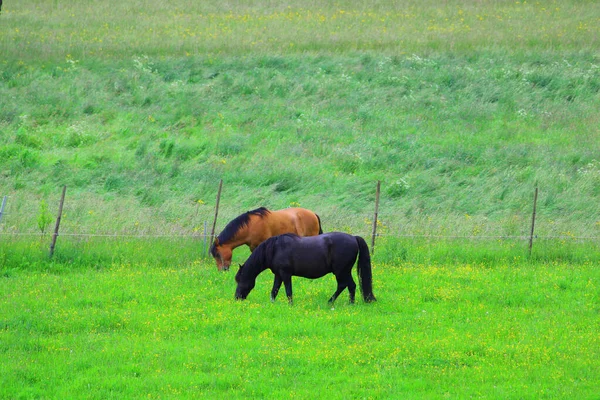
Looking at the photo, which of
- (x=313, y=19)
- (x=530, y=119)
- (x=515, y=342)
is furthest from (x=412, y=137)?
(x=515, y=342)

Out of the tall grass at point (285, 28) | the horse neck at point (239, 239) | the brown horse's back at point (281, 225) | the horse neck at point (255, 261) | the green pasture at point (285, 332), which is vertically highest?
the tall grass at point (285, 28)

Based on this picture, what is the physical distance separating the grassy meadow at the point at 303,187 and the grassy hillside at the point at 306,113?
5.1 inches

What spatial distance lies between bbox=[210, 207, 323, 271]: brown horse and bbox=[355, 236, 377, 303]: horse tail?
3321 millimetres

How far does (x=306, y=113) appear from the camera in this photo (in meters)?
33.1

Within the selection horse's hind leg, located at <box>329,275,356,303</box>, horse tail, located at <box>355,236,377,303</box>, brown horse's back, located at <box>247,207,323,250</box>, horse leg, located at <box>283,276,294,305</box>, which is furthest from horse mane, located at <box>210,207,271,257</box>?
horse tail, located at <box>355,236,377,303</box>

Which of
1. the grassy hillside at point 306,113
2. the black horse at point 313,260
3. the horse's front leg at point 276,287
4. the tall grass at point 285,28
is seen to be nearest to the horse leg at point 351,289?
the black horse at point 313,260

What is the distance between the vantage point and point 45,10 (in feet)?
143

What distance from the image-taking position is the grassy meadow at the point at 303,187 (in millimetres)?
12664

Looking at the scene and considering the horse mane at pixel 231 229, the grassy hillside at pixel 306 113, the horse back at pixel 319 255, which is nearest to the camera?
the horse back at pixel 319 255

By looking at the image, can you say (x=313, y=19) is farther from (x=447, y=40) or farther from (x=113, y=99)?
(x=113, y=99)

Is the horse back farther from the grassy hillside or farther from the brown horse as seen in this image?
the grassy hillside

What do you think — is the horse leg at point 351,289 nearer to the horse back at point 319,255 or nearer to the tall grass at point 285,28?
the horse back at point 319,255

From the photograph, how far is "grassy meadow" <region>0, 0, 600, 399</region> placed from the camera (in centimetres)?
1266

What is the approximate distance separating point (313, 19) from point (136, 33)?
29.4 feet
